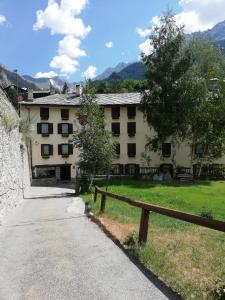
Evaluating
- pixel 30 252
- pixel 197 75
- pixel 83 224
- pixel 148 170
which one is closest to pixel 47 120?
pixel 148 170

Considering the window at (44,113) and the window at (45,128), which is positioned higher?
the window at (44,113)

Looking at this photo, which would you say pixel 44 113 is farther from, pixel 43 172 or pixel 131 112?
pixel 131 112

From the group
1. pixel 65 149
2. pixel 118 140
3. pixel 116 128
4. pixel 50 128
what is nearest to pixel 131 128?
pixel 116 128

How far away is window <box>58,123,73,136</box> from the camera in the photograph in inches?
2447

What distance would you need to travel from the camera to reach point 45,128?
202 ft

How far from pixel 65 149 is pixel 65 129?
2.85m

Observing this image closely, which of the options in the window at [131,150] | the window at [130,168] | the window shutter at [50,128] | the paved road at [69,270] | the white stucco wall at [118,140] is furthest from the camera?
the window at [131,150]

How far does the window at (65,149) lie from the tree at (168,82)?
647 inches

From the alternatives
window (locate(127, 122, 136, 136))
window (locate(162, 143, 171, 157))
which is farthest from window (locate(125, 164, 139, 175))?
window (locate(127, 122, 136, 136))

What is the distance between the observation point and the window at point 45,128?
61250mm

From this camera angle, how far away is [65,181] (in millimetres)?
62438

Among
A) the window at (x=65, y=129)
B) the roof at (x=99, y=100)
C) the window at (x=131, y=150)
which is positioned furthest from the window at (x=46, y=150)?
the window at (x=131, y=150)

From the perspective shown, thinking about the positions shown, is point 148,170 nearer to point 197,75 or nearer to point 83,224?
point 197,75

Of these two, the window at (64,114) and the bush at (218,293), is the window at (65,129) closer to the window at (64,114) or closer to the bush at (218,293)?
the window at (64,114)
